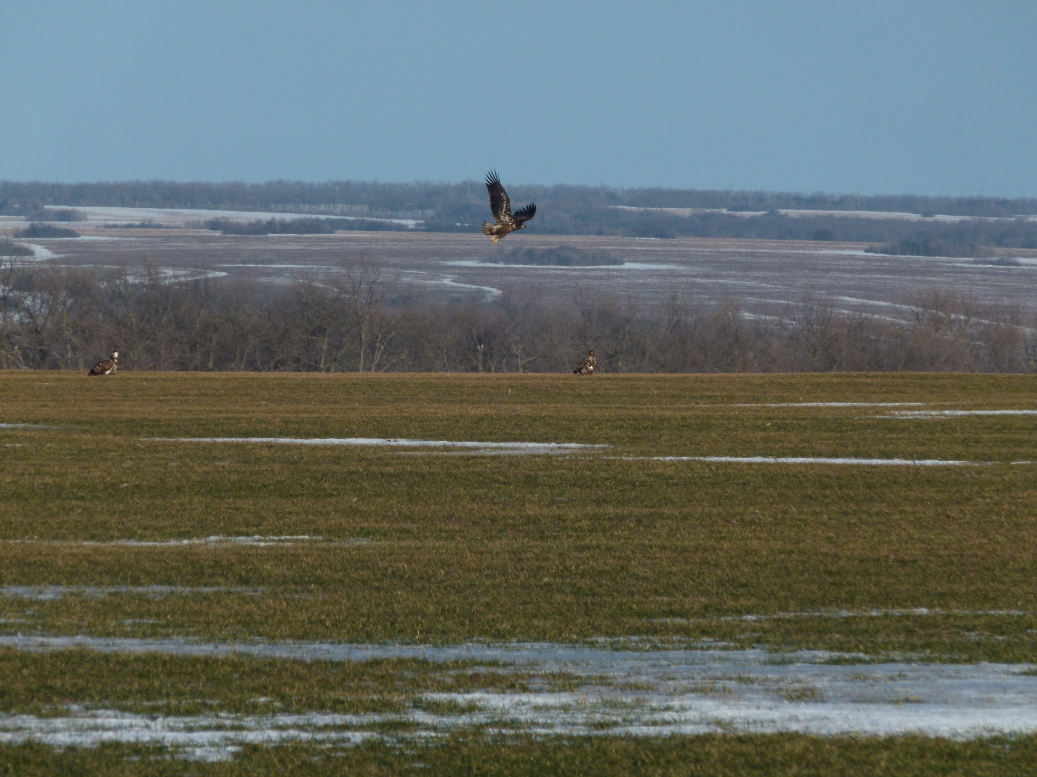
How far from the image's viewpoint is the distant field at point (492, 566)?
6156 millimetres

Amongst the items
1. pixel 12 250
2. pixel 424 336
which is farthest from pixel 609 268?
pixel 12 250

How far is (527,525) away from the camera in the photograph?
12508 mm

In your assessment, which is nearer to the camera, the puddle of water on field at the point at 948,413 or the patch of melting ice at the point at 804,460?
the patch of melting ice at the point at 804,460

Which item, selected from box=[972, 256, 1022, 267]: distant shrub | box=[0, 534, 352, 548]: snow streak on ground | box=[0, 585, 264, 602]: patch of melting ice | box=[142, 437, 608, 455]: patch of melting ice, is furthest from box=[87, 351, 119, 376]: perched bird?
box=[972, 256, 1022, 267]: distant shrub

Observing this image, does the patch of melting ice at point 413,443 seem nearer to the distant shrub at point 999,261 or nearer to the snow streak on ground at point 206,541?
the snow streak on ground at point 206,541

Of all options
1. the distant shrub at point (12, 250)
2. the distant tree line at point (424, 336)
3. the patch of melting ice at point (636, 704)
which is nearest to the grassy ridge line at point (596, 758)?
the patch of melting ice at point (636, 704)

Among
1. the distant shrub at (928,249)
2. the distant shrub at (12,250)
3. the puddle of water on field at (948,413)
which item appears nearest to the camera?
the puddle of water on field at (948,413)

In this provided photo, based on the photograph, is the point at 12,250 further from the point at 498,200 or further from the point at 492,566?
the point at 492,566

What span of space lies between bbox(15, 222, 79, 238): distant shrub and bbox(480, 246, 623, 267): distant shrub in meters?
66.7

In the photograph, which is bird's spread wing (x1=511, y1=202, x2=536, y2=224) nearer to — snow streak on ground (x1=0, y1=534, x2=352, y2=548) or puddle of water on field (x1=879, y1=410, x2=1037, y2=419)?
puddle of water on field (x1=879, y1=410, x2=1037, y2=419)

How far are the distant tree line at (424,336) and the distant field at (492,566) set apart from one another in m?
37.2

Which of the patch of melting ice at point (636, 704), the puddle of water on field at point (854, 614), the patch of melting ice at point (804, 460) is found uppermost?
the patch of melting ice at point (636, 704)

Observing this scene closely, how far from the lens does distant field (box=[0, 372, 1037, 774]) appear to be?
242 inches

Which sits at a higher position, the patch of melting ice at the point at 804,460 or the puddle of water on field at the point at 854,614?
the puddle of water on field at the point at 854,614
